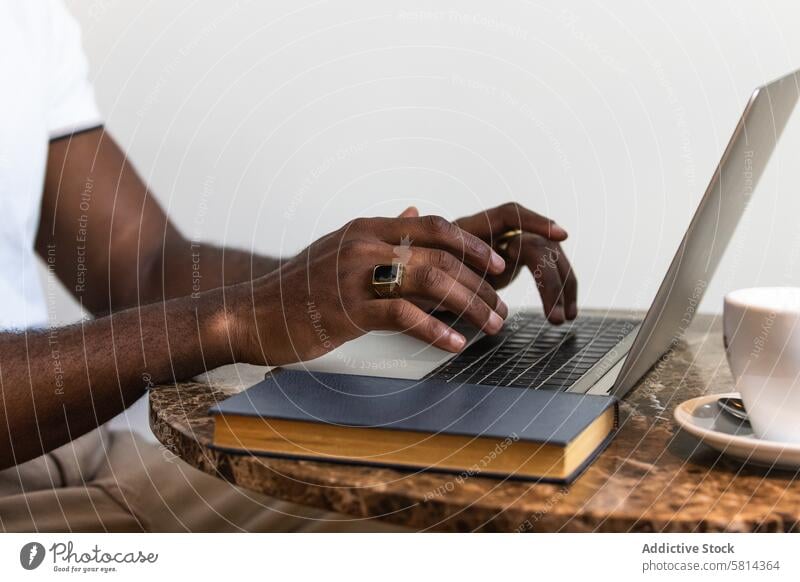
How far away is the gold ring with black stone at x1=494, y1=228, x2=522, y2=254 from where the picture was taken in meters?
0.94

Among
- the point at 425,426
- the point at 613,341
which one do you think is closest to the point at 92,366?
the point at 425,426

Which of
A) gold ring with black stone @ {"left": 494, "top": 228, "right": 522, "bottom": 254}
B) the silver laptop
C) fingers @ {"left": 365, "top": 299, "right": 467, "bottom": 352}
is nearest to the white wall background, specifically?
gold ring with black stone @ {"left": 494, "top": 228, "right": 522, "bottom": 254}

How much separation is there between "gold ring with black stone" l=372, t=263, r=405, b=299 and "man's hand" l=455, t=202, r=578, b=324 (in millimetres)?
250

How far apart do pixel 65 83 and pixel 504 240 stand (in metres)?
0.66

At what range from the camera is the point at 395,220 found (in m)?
0.70

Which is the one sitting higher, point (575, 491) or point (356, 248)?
point (356, 248)

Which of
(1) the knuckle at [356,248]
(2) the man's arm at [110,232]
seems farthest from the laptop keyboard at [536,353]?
(2) the man's arm at [110,232]

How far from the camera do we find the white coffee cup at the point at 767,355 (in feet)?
1.61

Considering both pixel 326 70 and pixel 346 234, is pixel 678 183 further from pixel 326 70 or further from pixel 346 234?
pixel 346 234

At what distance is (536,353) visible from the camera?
757mm

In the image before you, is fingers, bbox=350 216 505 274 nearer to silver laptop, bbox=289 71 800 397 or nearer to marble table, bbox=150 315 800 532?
silver laptop, bbox=289 71 800 397

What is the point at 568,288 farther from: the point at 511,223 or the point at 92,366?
the point at 92,366

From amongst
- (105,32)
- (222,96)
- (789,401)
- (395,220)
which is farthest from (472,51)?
(789,401)
